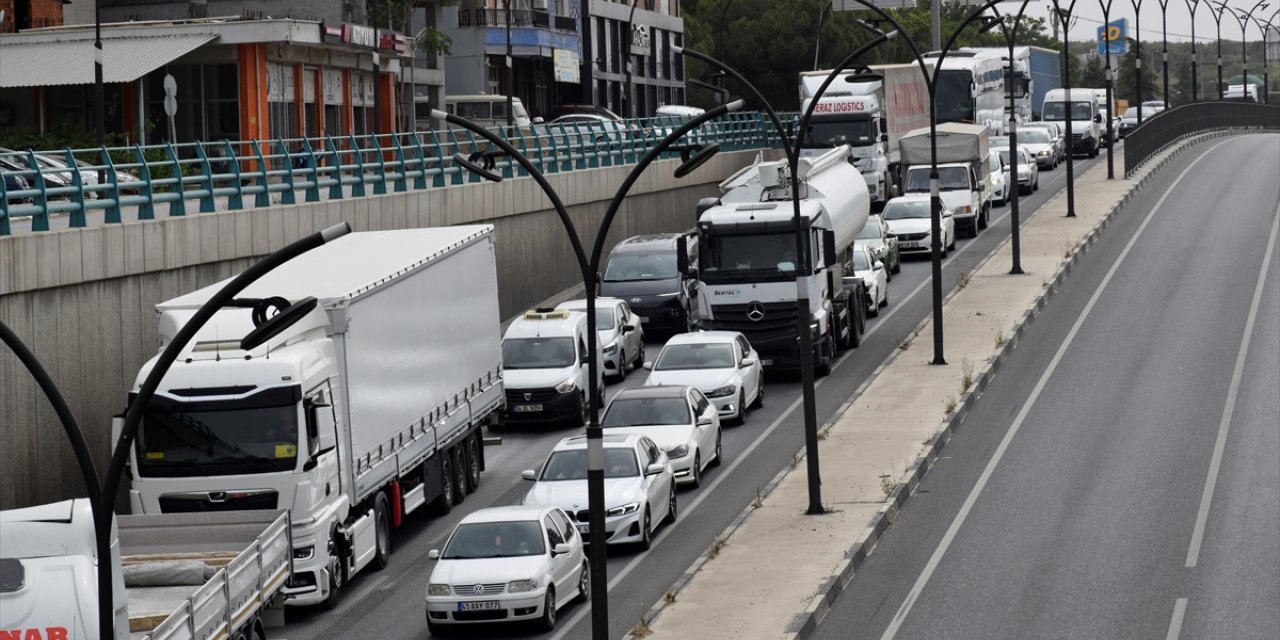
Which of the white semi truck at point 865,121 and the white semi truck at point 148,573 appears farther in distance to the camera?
the white semi truck at point 865,121

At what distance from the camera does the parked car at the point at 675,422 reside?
27.2m

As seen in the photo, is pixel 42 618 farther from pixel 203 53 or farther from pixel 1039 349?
pixel 203 53

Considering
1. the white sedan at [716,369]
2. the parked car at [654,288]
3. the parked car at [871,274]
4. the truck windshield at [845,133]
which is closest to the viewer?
the white sedan at [716,369]

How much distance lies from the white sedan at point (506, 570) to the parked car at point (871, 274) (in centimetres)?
2083

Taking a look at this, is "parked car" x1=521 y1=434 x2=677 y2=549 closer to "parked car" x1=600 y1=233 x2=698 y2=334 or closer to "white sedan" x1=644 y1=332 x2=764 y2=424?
"white sedan" x1=644 y1=332 x2=764 y2=424

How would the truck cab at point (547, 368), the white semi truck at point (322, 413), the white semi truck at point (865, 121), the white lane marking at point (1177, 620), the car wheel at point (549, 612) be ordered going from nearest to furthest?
the white lane marking at point (1177, 620)
the car wheel at point (549, 612)
the white semi truck at point (322, 413)
the truck cab at point (547, 368)
the white semi truck at point (865, 121)

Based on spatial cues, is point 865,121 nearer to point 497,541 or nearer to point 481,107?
point 481,107

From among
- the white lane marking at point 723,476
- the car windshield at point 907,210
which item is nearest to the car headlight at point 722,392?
the white lane marking at point 723,476

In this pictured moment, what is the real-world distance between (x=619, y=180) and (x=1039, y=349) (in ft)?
54.9

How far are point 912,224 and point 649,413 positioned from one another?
23.0m

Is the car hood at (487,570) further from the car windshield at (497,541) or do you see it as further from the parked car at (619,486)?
the parked car at (619,486)

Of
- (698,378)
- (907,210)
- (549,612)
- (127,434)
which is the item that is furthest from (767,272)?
(127,434)

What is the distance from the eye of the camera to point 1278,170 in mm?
69500

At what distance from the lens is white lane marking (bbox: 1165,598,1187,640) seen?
19.5 m
